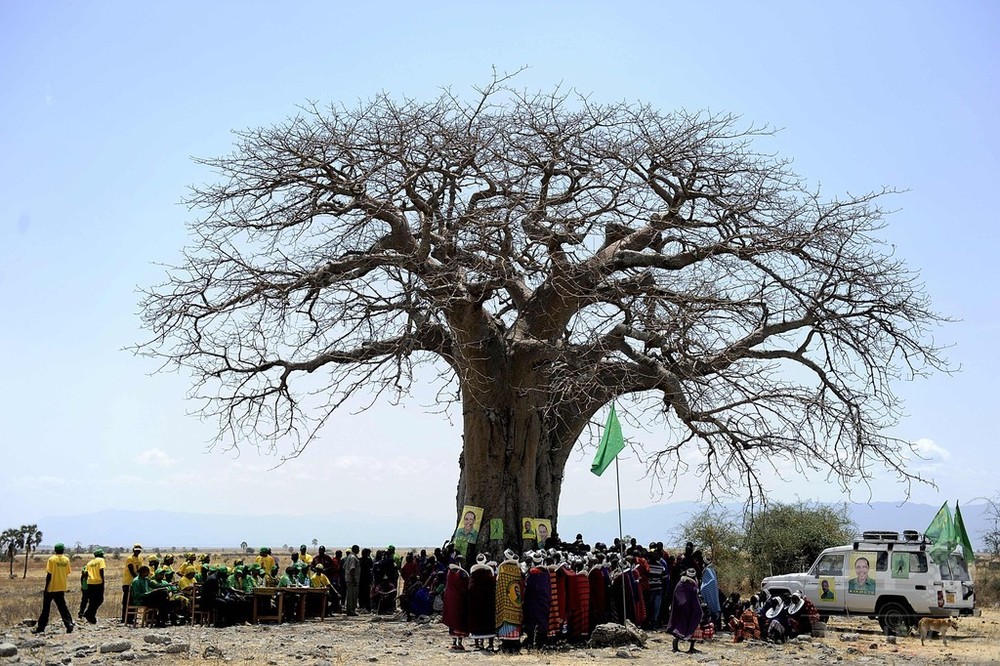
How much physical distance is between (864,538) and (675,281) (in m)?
5.30

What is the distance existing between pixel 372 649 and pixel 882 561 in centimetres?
843

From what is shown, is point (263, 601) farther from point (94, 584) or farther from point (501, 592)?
point (501, 592)

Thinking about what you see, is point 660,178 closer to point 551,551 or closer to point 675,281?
point 675,281

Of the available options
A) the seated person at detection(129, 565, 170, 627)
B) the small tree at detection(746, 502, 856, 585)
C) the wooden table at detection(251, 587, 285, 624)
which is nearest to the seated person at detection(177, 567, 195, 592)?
the seated person at detection(129, 565, 170, 627)

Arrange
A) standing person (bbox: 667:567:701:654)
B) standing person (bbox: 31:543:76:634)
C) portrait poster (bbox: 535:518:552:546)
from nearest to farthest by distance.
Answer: standing person (bbox: 667:567:701:654)
standing person (bbox: 31:543:76:634)
portrait poster (bbox: 535:518:552:546)

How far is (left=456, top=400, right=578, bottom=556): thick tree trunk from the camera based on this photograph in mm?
18312

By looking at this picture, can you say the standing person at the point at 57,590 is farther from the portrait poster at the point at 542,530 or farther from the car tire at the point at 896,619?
the car tire at the point at 896,619

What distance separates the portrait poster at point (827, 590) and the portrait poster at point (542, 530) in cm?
465

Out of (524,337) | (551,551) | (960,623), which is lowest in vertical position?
(960,623)

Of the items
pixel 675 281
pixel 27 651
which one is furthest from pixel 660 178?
pixel 27 651

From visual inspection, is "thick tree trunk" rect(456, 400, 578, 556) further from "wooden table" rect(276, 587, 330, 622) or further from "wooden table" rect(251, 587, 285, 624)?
"wooden table" rect(251, 587, 285, 624)

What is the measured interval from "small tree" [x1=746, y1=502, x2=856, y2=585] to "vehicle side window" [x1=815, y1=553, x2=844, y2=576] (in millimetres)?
7154

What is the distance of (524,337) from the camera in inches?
737

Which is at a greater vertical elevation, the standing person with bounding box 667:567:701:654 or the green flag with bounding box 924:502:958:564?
the green flag with bounding box 924:502:958:564
